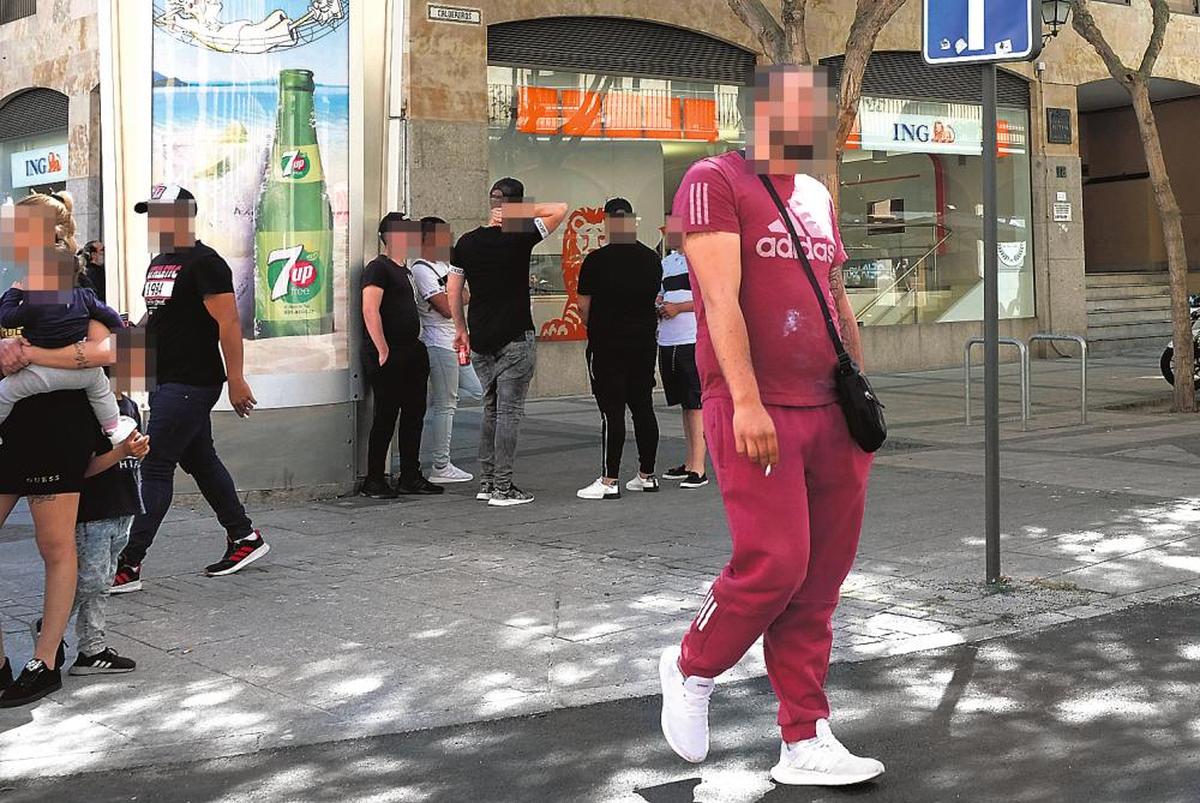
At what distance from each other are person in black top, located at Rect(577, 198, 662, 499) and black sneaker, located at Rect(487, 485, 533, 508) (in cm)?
40

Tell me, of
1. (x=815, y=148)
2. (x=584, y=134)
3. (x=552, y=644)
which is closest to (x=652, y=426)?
(x=552, y=644)

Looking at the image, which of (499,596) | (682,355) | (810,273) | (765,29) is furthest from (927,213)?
(810,273)

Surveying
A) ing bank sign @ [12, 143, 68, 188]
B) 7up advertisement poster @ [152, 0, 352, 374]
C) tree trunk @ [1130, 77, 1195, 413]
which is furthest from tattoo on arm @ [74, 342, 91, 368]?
ing bank sign @ [12, 143, 68, 188]

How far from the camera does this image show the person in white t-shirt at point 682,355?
399 inches

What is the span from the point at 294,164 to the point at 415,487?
7.27 feet

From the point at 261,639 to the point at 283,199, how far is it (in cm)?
412

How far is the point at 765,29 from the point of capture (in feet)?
41.3

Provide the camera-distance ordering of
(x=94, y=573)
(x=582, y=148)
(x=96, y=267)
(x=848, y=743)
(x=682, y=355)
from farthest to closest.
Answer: (x=582, y=148) → (x=96, y=267) → (x=682, y=355) → (x=94, y=573) → (x=848, y=743)

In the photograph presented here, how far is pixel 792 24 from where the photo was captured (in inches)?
489

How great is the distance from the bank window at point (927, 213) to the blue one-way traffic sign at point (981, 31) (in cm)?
1366

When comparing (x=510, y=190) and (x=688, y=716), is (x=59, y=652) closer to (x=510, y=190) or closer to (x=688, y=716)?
(x=688, y=716)

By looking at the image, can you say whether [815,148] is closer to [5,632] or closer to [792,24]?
[5,632]

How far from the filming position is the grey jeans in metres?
9.52

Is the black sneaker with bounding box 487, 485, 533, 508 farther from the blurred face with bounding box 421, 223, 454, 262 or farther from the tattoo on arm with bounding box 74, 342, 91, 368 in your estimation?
the tattoo on arm with bounding box 74, 342, 91, 368
